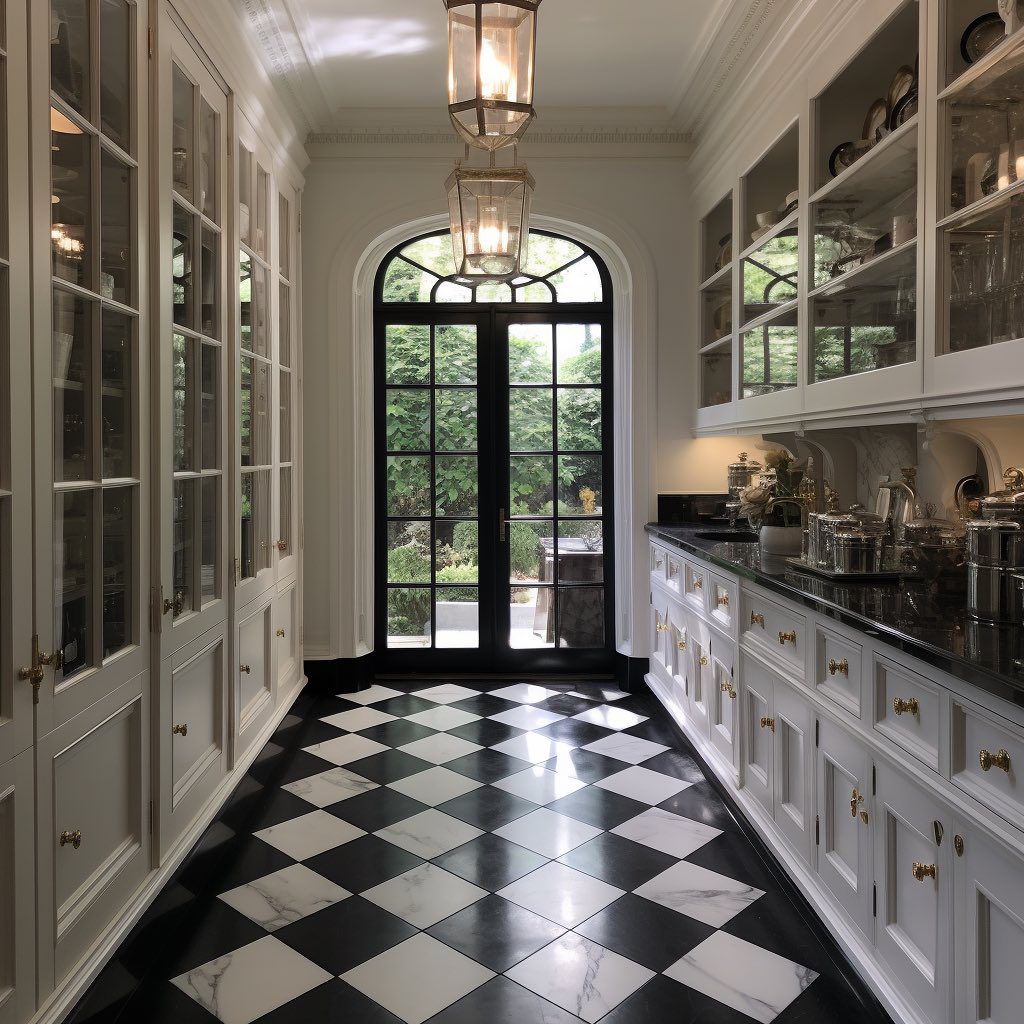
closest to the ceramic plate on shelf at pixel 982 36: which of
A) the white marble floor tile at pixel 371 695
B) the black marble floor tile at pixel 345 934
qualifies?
the black marble floor tile at pixel 345 934

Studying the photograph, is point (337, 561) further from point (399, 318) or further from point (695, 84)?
point (695, 84)

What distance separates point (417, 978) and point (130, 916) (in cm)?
76

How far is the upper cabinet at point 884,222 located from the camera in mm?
1919

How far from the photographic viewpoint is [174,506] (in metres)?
2.53

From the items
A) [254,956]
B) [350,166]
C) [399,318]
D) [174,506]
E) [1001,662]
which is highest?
[350,166]

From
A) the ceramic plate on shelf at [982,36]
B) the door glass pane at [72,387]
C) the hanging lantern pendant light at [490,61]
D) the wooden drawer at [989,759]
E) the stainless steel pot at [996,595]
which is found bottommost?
the wooden drawer at [989,759]

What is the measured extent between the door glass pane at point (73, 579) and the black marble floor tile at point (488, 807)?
156cm

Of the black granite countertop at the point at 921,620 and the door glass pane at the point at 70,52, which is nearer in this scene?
the black granite countertop at the point at 921,620

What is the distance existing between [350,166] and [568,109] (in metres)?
1.22

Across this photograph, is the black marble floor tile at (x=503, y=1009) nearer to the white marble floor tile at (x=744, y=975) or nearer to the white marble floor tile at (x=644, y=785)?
the white marble floor tile at (x=744, y=975)

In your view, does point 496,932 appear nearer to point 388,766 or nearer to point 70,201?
point 388,766

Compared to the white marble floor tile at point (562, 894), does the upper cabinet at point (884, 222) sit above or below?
above

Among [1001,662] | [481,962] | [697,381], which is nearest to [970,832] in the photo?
[1001,662]

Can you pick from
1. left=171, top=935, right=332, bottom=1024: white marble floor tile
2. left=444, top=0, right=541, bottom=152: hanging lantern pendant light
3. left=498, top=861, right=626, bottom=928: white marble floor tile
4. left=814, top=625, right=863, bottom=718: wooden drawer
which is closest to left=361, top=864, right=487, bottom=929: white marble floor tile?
left=498, top=861, right=626, bottom=928: white marble floor tile
